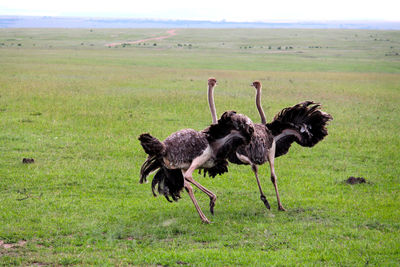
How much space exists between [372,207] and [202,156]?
324 cm

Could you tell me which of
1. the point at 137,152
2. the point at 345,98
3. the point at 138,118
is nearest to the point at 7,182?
the point at 137,152

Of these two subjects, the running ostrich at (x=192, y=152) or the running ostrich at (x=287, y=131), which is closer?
the running ostrich at (x=192, y=152)

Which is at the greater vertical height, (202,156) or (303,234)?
(202,156)

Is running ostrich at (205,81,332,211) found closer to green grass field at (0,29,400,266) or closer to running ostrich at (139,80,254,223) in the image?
running ostrich at (139,80,254,223)

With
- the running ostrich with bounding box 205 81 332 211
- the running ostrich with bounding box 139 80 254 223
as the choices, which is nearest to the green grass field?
the running ostrich with bounding box 139 80 254 223

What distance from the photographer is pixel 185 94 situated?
24.5 meters

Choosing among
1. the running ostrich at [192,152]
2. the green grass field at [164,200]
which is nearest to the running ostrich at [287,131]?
the running ostrich at [192,152]

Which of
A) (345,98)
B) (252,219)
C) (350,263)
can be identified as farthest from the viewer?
(345,98)

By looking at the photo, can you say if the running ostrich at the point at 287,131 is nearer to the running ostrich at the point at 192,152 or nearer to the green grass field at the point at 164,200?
the running ostrich at the point at 192,152

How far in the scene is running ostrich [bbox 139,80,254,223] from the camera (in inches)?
316

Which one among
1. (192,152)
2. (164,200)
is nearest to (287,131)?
(192,152)

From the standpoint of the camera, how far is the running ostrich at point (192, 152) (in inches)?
316

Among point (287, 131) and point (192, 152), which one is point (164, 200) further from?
point (287, 131)

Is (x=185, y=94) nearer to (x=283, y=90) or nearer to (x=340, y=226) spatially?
(x=283, y=90)
